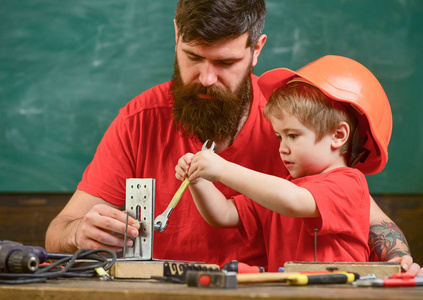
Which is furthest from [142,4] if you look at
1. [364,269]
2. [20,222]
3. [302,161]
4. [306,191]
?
[364,269]

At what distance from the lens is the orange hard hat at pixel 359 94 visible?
1.37m

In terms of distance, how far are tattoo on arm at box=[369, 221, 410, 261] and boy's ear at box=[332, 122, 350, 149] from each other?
0.34m

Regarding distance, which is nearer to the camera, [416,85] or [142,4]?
[416,85]

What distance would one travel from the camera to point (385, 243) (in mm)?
1504

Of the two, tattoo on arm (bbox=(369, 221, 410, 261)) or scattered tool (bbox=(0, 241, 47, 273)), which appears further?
tattoo on arm (bbox=(369, 221, 410, 261))

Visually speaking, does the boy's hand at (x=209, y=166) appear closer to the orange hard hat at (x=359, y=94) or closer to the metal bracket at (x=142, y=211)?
the metal bracket at (x=142, y=211)

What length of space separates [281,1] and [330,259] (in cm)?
143

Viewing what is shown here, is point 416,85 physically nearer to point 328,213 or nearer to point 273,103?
point 273,103

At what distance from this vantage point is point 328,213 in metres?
1.20

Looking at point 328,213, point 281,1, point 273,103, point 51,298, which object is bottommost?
point 51,298

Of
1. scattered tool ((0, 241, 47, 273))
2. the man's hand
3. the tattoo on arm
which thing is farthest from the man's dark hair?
scattered tool ((0, 241, 47, 273))

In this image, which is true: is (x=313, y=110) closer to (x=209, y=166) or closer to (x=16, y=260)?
(x=209, y=166)

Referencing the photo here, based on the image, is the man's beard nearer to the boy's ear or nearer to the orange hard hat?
the orange hard hat

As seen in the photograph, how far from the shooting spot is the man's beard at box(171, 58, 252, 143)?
5.46 ft
